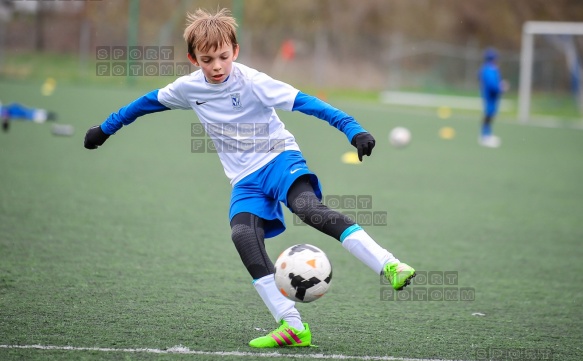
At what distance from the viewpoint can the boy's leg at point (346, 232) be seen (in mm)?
3766

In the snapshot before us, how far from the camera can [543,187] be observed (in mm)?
11039

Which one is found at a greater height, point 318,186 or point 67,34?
point 67,34

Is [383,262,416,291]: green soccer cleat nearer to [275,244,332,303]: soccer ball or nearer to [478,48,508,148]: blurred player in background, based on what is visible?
[275,244,332,303]: soccer ball

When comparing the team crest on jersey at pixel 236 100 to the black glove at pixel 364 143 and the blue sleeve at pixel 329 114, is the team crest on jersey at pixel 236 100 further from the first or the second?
the black glove at pixel 364 143

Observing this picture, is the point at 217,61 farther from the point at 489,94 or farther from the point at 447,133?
the point at 447,133

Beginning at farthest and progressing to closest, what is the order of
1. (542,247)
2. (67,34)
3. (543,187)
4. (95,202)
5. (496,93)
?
(67,34)
(496,93)
(543,187)
(95,202)
(542,247)

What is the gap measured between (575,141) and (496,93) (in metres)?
2.33

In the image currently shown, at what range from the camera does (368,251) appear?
3.88m

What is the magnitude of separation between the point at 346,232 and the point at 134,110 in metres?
1.38

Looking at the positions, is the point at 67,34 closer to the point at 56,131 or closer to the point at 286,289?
the point at 56,131

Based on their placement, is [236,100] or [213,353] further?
[236,100]

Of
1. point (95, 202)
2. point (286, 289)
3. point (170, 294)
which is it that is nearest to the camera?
point (286, 289)

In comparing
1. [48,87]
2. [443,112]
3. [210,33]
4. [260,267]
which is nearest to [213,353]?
[260,267]

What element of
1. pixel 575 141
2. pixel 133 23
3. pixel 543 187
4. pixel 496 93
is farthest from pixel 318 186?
pixel 133 23
